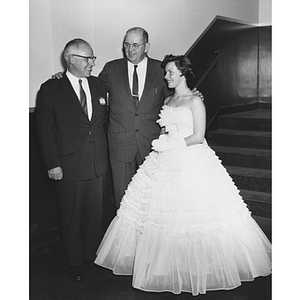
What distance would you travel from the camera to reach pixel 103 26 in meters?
3.88

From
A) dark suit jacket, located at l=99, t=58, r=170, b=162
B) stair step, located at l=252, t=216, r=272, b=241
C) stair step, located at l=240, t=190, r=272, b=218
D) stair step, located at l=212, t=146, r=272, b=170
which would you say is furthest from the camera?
stair step, located at l=212, t=146, r=272, b=170

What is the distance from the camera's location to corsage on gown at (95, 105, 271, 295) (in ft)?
8.95

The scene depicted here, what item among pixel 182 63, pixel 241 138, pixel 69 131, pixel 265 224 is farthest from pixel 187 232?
pixel 241 138

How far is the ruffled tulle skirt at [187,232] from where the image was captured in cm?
272

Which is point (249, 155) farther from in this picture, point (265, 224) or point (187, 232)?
point (187, 232)

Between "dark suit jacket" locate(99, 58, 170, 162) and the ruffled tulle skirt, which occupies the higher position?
"dark suit jacket" locate(99, 58, 170, 162)

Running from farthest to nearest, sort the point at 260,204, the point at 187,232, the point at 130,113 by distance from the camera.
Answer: the point at 260,204 < the point at 130,113 < the point at 187,232

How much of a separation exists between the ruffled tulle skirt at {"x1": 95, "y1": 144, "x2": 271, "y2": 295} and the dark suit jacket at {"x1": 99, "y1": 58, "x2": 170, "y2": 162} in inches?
15.7

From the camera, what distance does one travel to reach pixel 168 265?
2.72m

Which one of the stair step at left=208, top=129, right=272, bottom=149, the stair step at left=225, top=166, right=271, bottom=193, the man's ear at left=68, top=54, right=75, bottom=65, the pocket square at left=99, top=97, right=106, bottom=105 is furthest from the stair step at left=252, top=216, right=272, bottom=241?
the man's ear at left=68, top=54, right=75, bottom=65

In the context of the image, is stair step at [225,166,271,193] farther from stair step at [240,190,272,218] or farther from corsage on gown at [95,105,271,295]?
corsage on gown at [95,105,271,295]

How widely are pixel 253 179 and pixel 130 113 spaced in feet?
5.89

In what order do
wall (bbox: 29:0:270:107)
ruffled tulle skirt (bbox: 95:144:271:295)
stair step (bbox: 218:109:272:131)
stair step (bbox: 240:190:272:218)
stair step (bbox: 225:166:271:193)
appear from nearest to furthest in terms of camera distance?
ruffled tulle skirt (bbox: 95:144:271:295), wall (bbox: 29:0:270:107), stair step (bbox: 240:190:272:218), stair step (bbox: 225:166:271:193), stair step (bbox: 218:109:272:131)
